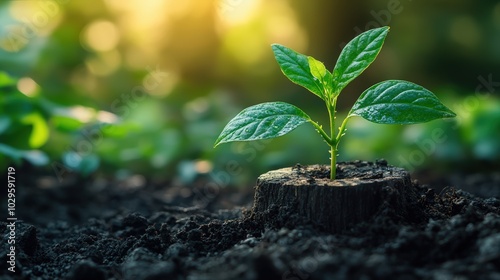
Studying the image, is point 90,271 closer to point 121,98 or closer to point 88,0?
point 121,98

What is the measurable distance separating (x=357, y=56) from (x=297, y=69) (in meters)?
0.16

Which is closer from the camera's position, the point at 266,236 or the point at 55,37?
the point at 266,236

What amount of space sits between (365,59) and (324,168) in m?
0.37

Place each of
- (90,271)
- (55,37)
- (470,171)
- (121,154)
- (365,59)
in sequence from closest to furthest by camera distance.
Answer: (90,271) → (365,59) → (470,171) → (121,154) → (55,37)

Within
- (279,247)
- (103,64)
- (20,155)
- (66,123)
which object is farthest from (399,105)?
(103,64)

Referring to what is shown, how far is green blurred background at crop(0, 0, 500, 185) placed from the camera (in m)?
3.60

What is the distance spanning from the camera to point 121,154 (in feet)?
12.9

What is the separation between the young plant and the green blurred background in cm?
165

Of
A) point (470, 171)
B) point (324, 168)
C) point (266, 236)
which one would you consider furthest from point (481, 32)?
point (266, 236)

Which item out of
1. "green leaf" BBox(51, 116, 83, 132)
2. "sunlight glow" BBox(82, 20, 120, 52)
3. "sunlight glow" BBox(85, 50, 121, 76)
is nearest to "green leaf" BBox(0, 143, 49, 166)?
"green leaf" BBox(51, 116, 83, 132)

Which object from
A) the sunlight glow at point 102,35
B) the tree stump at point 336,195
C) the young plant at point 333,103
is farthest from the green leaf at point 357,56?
the sunlight glow at point 102,35

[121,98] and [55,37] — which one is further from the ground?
[55,37]

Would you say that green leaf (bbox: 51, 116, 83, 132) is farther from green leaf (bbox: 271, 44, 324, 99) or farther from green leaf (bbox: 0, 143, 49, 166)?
green leaf (bbox: 271, 44, 324, 99)

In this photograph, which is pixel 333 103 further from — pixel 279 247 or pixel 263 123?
pixel 279 247
